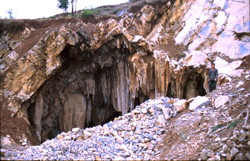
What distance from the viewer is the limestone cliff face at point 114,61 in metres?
12.8

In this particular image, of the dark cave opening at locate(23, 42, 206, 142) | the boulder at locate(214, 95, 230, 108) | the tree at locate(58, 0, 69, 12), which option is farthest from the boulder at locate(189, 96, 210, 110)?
the tree at locate(58, 0, 69, 12)

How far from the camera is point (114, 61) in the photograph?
16.3 m

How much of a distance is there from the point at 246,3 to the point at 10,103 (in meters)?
14.7

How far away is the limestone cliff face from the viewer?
505 inches

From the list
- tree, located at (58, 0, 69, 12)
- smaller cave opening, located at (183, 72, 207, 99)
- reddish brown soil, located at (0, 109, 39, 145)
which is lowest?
reddish brown soil, located at (0, 109, 39, 145)

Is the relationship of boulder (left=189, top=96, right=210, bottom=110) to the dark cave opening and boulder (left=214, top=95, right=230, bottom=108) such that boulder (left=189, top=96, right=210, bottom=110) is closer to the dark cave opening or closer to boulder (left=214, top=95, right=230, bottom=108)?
boulder (left=214, top=95, right=230, bottom=108)

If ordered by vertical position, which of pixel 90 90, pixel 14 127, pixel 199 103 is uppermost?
pixel 199 103

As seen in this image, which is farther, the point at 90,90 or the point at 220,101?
the point at 90,90

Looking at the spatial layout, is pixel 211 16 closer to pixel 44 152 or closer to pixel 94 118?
pixel 94 118

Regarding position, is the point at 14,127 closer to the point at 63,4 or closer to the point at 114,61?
the point at 114,61

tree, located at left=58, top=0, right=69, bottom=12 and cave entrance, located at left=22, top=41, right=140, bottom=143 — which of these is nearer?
cave entrance, located at left=22, top=41, right=140, bottom=143

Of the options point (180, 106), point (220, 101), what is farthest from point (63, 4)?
point (220, 101)

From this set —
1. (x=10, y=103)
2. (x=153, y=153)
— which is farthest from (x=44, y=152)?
(x=10, y=103)

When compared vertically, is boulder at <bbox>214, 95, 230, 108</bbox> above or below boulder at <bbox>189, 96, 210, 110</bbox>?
above
